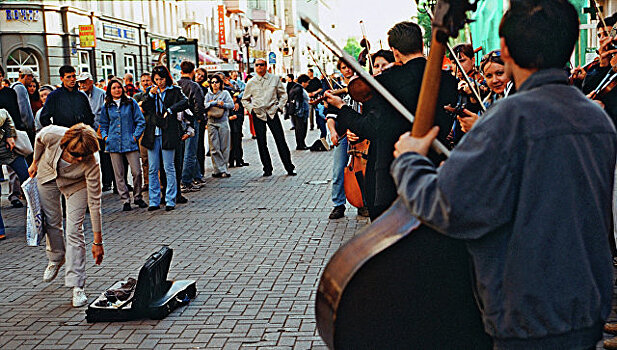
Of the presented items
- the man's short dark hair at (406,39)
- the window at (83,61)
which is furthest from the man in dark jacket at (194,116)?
the window at (83,61)

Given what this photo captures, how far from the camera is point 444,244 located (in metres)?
2.55

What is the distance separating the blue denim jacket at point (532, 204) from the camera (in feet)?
7.39

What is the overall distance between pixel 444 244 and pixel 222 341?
307 cm

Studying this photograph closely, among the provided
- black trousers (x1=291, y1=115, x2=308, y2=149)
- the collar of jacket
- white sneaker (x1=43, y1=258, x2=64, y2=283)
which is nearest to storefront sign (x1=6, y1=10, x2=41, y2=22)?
black trousers (x1=291, y1=115, x2=308, y2=149)

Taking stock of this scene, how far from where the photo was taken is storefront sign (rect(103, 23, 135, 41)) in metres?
36.6

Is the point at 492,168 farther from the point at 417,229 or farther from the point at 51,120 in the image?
the point at 51,120

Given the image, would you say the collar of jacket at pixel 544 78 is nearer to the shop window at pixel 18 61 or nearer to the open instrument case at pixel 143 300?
the open instrument case at pixel 143 300

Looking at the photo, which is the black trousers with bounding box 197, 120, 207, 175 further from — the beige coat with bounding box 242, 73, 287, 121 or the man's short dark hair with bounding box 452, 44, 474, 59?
the man's short dark hair with bounding box 452, 44, 474, 59

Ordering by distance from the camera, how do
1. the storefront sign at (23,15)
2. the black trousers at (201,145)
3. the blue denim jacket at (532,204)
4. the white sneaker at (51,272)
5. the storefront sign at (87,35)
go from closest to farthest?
the blue denim jacket at (532,204) < the white sneaker at (51,272) < the black trousers at (201,145) < the storefront sign at (23,15) < the storefront sign at (87,35)

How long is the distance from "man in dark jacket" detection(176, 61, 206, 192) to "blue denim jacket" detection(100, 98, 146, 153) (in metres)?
1.49

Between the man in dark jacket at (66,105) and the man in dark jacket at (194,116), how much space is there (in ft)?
7.41

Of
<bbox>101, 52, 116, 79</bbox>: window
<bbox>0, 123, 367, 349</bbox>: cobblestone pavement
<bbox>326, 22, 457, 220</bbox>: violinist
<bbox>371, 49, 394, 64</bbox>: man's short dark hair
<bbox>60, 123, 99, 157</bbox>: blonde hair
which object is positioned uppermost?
<bbox>101, 52, 116, 79</bbox>: window

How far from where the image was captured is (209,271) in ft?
24.3

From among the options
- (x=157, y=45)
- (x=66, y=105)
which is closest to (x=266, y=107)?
(x=66, y=105)
